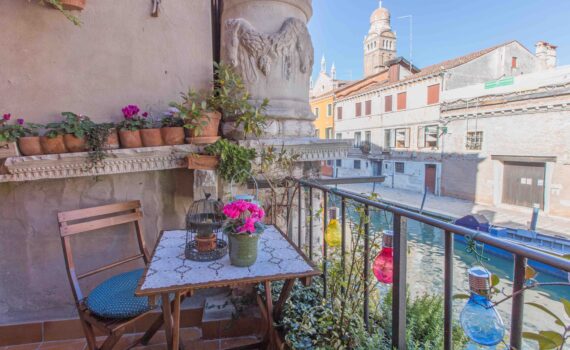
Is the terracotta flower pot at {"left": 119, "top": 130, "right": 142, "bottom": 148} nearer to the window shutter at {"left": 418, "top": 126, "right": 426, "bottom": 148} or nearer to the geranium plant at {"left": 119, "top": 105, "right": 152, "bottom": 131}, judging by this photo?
the geranium plant at {"left": 119, "top": 105, "right": 152, "bottom": 131}

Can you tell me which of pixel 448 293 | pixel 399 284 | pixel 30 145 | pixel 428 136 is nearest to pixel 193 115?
pixel 30 145

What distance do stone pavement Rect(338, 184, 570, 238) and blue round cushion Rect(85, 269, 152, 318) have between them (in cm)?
911

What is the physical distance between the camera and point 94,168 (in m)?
1.70

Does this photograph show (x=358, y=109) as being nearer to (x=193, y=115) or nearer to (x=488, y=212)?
(x=488, y=212)

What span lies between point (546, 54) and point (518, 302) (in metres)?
21.0

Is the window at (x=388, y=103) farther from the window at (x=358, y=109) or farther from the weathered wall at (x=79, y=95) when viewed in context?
the weathered wall at (x=79, y=95)

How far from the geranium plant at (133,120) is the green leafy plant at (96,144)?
113mm

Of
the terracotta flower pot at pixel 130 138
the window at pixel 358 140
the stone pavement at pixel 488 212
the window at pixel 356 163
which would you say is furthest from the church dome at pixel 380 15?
the terracotta flower pot at pixel 130 138

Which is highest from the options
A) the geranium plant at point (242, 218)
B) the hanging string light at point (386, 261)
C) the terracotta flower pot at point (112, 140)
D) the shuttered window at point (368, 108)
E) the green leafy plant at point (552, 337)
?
the shuttered window at point (368, 108)

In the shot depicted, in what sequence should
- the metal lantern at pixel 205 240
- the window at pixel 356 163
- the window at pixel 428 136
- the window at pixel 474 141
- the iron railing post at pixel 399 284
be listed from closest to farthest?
1. the iron railing post at pixel 399 284
2. the metal lantern at pixel 205 240
3. the window at pixel 474 141
4. the window at pixel 428 136
5. the window at pixel 356 163

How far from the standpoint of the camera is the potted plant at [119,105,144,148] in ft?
5.77

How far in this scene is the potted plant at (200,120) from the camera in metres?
1.77

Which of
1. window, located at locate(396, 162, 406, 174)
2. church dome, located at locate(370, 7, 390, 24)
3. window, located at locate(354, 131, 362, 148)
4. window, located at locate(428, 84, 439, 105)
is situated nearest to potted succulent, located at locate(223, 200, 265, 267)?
window, located at locate(428, 84, 439, 105)

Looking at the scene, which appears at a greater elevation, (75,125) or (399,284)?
(75,125)
